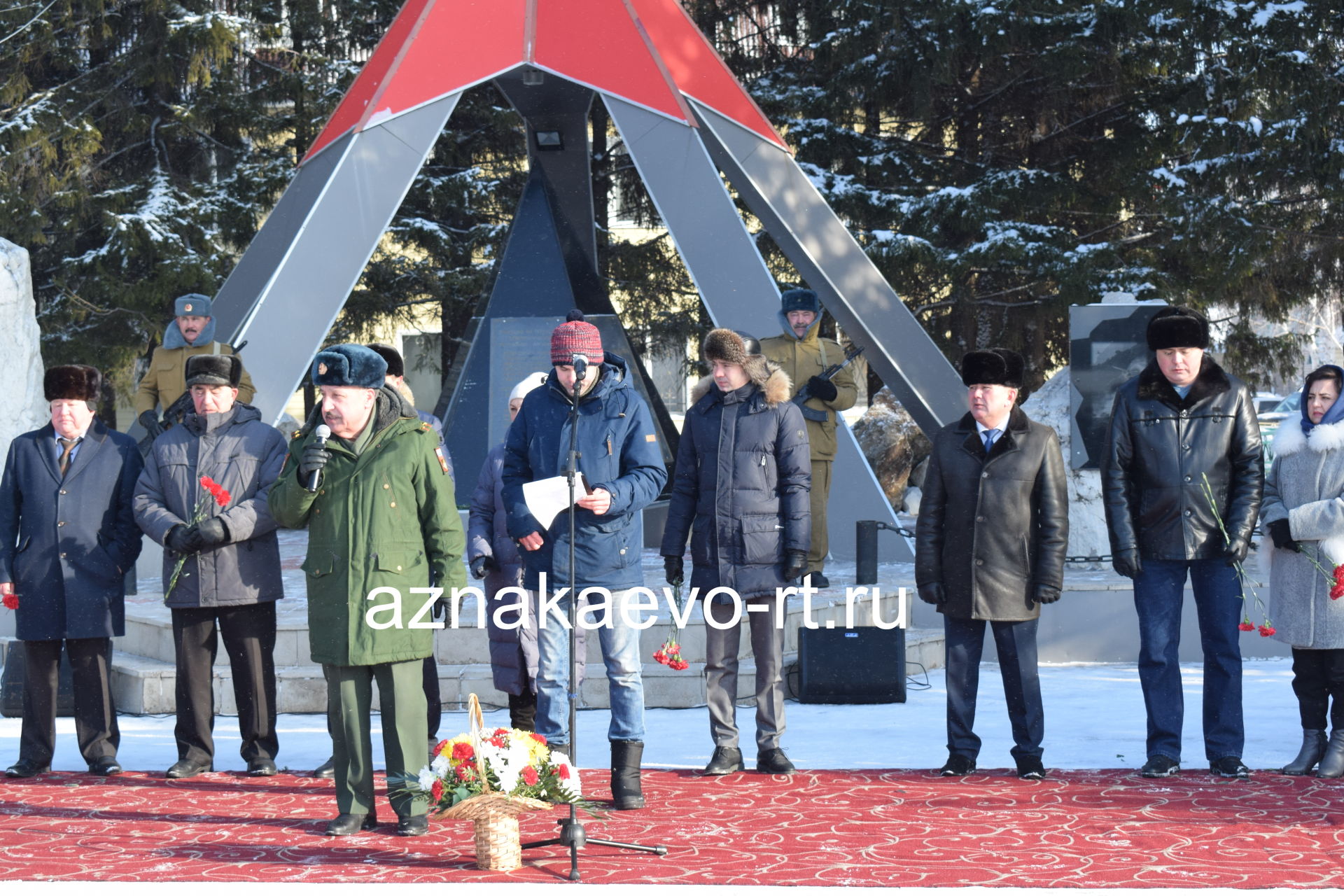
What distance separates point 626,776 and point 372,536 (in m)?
1.34

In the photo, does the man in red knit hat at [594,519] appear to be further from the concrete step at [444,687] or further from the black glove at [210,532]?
the concrete step at [444,687]

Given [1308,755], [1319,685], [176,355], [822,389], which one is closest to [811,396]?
[822,389]

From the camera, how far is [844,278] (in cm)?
1008

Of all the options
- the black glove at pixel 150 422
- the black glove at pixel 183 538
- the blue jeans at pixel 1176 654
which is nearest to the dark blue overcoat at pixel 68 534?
the black glove at pixel 183 538

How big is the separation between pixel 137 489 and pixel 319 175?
13.4ft

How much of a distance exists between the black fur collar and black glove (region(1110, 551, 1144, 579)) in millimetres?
656

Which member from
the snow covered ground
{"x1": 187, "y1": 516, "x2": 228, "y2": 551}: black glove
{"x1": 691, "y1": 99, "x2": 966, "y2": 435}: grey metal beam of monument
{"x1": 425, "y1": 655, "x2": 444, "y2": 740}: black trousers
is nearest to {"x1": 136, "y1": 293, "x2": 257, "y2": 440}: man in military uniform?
the snow covered ground

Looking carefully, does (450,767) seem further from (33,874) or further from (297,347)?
(297,347)

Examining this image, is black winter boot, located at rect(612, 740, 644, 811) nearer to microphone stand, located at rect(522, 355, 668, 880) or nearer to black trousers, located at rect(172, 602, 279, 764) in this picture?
microphone stand, located at rect(522, 355, 668, 880)

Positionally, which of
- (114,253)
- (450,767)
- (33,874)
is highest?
(114,253)

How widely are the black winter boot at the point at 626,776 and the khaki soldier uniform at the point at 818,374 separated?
3803 mm

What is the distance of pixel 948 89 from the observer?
52.6 feet

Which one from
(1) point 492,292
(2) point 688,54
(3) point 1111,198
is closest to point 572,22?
(2) point 688,54

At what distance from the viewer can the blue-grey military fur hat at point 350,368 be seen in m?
5.03
